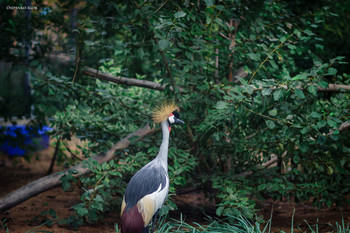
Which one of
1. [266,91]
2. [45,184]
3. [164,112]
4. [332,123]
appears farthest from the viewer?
[45,184]

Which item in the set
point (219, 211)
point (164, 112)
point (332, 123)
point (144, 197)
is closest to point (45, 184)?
point (144, 197)

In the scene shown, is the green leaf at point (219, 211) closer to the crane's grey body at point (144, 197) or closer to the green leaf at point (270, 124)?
the crane's grey body at point (144, 197)

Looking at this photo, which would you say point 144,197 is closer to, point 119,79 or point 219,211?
point 219,211

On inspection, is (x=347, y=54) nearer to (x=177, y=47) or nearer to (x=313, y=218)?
(x=313, y=218)

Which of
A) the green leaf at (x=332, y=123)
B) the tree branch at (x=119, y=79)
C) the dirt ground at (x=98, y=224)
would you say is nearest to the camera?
the green leaf at (x=332, y=123)

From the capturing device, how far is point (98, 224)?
4.29 meters

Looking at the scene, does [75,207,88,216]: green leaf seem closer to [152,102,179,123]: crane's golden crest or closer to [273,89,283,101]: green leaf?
[152,102,179,123]: crane's golden crest

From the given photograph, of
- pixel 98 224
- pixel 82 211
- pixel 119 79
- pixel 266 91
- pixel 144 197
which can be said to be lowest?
pixel 98 224

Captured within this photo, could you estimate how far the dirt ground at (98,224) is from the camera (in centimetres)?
404

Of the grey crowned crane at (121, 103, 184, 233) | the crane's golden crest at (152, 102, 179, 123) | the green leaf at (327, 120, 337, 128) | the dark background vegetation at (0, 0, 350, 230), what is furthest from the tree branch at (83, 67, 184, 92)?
the green leaf at (327, 120, 337, 128)

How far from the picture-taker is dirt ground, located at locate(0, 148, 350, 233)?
4.04 metres

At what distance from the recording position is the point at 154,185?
10.0ft

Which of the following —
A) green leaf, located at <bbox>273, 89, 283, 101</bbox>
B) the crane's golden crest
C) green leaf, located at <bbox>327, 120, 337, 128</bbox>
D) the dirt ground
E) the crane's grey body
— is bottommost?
the dirt ground

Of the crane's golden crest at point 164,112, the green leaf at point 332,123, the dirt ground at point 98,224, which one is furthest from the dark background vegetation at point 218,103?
the crane's golden crest at point 164,112
